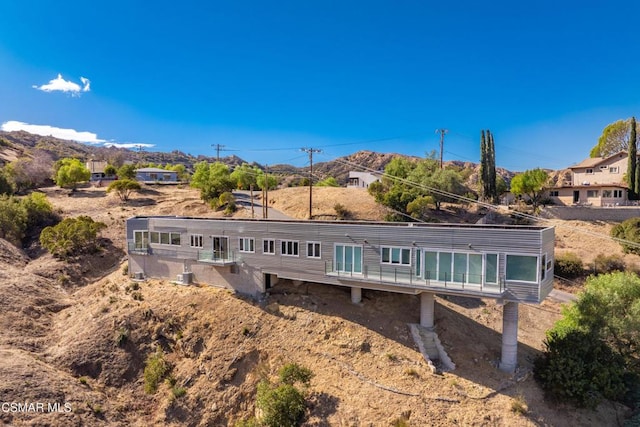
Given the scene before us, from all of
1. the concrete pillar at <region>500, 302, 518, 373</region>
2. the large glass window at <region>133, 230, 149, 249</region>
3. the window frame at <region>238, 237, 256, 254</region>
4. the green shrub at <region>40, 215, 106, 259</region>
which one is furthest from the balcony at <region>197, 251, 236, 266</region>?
the concrete pillar at <region>500, 302, 518, 373</region>

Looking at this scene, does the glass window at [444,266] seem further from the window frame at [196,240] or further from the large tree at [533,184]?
the large tree at [533,184]

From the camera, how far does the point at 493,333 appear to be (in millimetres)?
27203

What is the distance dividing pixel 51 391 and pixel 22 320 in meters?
10.7

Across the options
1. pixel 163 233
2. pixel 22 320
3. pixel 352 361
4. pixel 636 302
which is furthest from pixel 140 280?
pixel 636 302

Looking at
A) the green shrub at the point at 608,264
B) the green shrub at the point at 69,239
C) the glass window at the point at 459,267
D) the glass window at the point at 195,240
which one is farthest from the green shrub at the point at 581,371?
the green shrub at the point at 69,239

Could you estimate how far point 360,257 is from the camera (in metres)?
24.1

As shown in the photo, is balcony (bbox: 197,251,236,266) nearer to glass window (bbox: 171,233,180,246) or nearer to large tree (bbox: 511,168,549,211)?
glass window (bbox: 171,233,180,246)

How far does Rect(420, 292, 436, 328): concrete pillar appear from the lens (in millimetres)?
23625

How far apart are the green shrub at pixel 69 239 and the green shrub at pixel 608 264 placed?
183 ft

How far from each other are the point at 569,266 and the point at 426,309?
80.0ft

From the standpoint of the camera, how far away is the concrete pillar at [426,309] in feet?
77.5

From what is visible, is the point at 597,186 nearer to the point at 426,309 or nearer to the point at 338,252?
the point at 426,309

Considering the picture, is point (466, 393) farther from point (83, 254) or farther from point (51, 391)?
point (83, 254)

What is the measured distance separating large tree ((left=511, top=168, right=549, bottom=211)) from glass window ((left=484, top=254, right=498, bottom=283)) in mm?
38516
